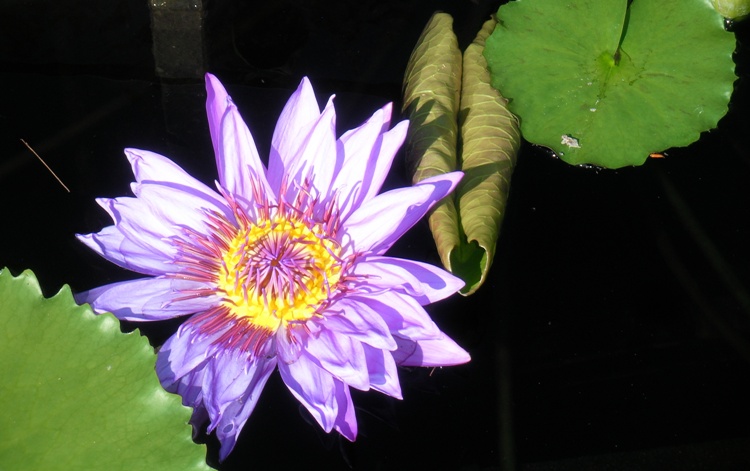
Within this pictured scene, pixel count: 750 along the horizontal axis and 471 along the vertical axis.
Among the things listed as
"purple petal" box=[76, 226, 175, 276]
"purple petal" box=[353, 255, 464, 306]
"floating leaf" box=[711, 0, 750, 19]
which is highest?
"floating leaf" box=[711, 0, 750, 19]

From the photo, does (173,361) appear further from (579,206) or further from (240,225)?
(579,206)

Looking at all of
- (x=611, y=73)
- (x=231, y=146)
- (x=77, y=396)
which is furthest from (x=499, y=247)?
(x=77, y=396)

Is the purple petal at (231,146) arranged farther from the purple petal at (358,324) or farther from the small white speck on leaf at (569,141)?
the small white speck on leaf at (569,141)

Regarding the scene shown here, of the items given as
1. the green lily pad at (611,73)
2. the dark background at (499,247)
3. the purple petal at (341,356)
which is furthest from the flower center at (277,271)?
the green lily pad at (611,73)

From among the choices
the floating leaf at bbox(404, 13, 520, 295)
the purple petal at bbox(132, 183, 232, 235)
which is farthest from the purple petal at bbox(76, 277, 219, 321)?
the floating leaf at bbox(404, 13, 520, 295)

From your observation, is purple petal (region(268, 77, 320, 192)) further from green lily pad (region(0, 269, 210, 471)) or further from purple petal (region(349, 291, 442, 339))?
green lily pad (region(0, 269, 210, 471))

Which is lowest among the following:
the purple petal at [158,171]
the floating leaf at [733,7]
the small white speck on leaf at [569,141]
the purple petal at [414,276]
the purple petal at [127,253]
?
the purple petal at [127,253]
